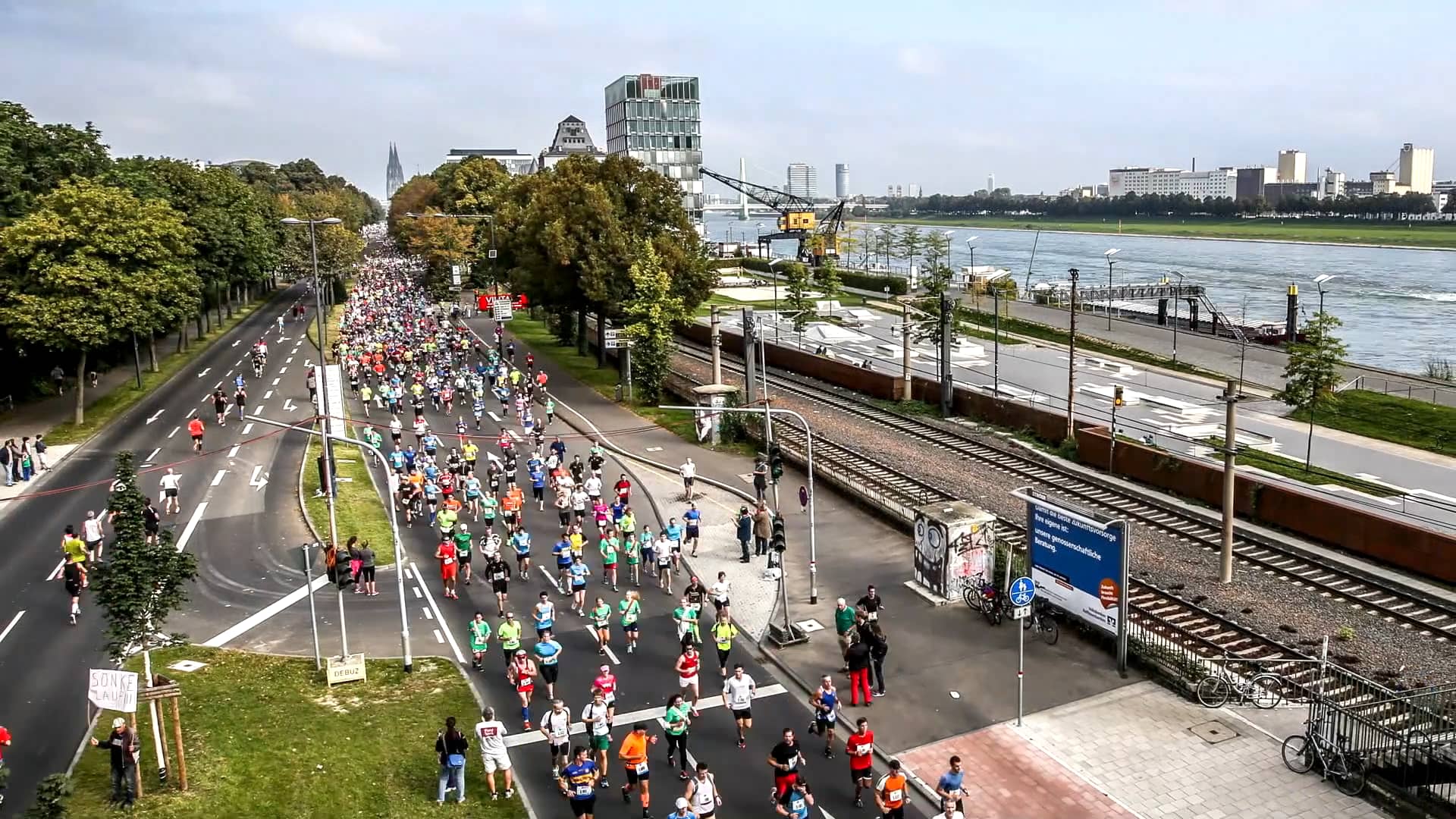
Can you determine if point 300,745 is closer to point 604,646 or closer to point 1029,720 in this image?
point 604,646

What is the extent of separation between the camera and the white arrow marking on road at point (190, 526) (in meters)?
27.7

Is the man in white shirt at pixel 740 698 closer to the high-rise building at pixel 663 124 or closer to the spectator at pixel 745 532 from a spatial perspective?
the spectator at pixel 745 532

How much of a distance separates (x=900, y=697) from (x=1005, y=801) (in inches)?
141

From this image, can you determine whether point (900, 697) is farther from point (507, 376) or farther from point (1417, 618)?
point (507, 376)

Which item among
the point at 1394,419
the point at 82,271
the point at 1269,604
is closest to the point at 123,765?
the point at 1269,604

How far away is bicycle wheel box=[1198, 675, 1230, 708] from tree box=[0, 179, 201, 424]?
3992 centimetres

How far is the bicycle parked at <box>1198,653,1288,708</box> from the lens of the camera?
1766 cm

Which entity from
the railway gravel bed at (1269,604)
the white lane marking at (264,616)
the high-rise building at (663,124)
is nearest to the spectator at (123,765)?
the white lane marking at (264,616)

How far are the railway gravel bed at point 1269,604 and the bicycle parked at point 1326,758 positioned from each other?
4545 mm

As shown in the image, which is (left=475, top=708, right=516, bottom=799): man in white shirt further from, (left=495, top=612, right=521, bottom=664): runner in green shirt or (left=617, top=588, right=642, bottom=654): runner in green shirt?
(left=617, top=588, right=642, bottom=654): runner in green shirt

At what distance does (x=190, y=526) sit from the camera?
29109 mm

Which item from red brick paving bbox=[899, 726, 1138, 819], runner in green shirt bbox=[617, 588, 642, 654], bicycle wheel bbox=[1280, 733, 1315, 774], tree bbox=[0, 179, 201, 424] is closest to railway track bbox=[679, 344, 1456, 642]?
bicycle wheel bbox=[1280, 733, 1315, 774]

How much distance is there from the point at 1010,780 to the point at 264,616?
624 inches

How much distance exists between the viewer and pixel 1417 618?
2162cm
